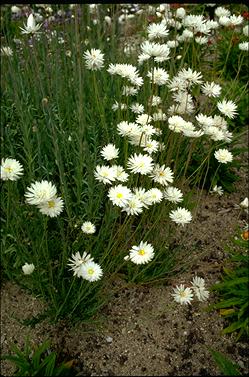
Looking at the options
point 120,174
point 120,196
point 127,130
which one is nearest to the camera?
point 120,196

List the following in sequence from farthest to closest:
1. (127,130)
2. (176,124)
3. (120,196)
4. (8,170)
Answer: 1. (176,124)
2. (127,130)
3. (120,196)
4. (8,170)

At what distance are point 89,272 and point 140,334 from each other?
0.59 m

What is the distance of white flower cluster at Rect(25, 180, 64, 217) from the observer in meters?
1.86

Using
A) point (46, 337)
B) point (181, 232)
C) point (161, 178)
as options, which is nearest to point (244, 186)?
point (181, 232)

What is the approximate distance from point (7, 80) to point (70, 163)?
1.25 metres

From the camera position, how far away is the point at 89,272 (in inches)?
79.7

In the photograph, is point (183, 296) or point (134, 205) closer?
point (134, 205)

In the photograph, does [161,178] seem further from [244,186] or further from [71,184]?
[244,186]

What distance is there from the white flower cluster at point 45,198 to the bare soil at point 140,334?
2.17 ft

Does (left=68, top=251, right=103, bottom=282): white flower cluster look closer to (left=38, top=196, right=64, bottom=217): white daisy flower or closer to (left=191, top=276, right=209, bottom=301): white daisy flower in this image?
(left=38, top=196, right=64, bottom=217): white daisy flower

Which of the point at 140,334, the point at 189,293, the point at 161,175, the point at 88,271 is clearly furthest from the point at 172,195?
the point at 140,334

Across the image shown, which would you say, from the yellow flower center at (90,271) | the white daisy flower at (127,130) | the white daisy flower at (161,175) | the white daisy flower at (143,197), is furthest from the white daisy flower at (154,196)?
the yellow flower center at (90,271)

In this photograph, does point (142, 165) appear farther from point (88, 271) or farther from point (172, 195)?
point (88, 271)

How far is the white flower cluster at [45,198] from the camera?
6.09ft
